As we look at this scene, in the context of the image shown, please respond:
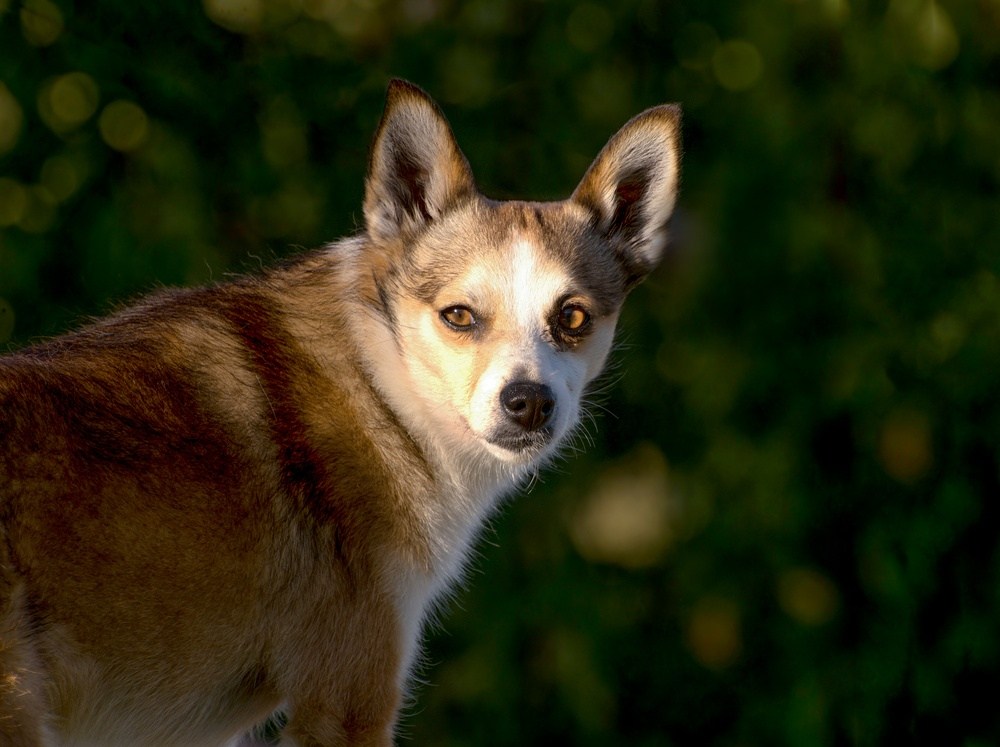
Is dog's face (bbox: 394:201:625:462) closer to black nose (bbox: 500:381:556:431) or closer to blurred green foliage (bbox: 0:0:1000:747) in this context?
black nose (bbox: 500:381:556:431)

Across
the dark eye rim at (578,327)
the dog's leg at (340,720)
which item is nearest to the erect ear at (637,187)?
the dark eye rim at (578,327)

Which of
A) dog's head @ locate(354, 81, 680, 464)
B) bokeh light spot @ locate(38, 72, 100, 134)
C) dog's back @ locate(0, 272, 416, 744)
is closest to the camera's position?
dog's back @ locate(0, 272, 416, 744)

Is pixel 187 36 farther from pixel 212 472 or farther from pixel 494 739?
pixel 494 739

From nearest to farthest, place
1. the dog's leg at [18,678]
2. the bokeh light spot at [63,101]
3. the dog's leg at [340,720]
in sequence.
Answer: the dog's leg at [18,678], the dog's leg at [340,720], the bokeh light spot at [63,101]

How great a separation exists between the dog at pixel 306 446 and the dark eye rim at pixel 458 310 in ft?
0.04

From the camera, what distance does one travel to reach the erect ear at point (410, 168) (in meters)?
4.21

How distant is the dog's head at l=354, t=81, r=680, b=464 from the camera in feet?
13.6

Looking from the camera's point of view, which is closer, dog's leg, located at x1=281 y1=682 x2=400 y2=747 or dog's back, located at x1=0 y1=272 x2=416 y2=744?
dog's back, located at x1=0 y1=272 x2=416 y2=744

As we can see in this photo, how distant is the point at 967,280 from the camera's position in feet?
19.2

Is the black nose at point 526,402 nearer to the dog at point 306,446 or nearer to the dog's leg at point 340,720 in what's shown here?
the dog at point 306,446

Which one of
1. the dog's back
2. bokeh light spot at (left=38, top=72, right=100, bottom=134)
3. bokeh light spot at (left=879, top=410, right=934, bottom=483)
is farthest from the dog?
bokeh light spot at (left=879, top=410, right=934, bottom=483)

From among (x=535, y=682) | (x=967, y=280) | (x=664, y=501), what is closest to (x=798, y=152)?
(x=967, y=280)

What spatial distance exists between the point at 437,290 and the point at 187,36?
2.10 m

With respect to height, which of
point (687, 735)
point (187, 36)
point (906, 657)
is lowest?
point (687, 735)
